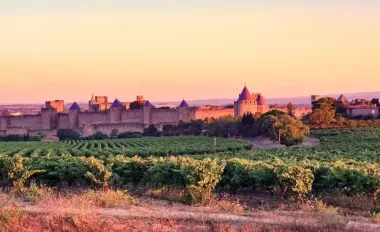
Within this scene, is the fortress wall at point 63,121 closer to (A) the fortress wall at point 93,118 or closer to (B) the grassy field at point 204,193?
(A) the fortress wall at point 93,118

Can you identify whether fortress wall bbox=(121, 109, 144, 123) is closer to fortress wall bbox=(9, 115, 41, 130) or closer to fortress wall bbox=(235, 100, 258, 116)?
fortress wall bbox=(9, 115, 41, 130)

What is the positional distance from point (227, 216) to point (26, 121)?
6664 cm

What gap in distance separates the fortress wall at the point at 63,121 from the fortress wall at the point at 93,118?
2.13m

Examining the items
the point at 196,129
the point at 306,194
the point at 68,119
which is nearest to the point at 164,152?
the point at 306,194

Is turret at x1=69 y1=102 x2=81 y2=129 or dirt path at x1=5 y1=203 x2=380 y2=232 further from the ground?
turret at x1=69 y1=102 x2=81 y2=129

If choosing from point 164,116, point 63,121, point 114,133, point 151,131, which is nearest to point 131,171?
point 114,133

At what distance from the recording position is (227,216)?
23.2ft

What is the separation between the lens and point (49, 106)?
237ft

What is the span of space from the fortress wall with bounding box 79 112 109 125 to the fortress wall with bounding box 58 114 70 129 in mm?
2129

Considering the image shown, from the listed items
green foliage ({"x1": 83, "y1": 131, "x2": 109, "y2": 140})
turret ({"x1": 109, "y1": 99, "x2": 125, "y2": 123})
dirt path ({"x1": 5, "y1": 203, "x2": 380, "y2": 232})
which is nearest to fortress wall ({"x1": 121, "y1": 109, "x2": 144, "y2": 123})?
turret ({"x1": 109, "y1": 99, "x2": 125, "y2": 123})

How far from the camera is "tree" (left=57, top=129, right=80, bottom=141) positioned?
2463 inches

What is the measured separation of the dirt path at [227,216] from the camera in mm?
6598

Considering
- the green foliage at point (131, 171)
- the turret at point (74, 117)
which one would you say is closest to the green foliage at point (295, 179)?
the green foliage at point (131, 171)

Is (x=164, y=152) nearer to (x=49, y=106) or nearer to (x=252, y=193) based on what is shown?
(x=252, y=193)
